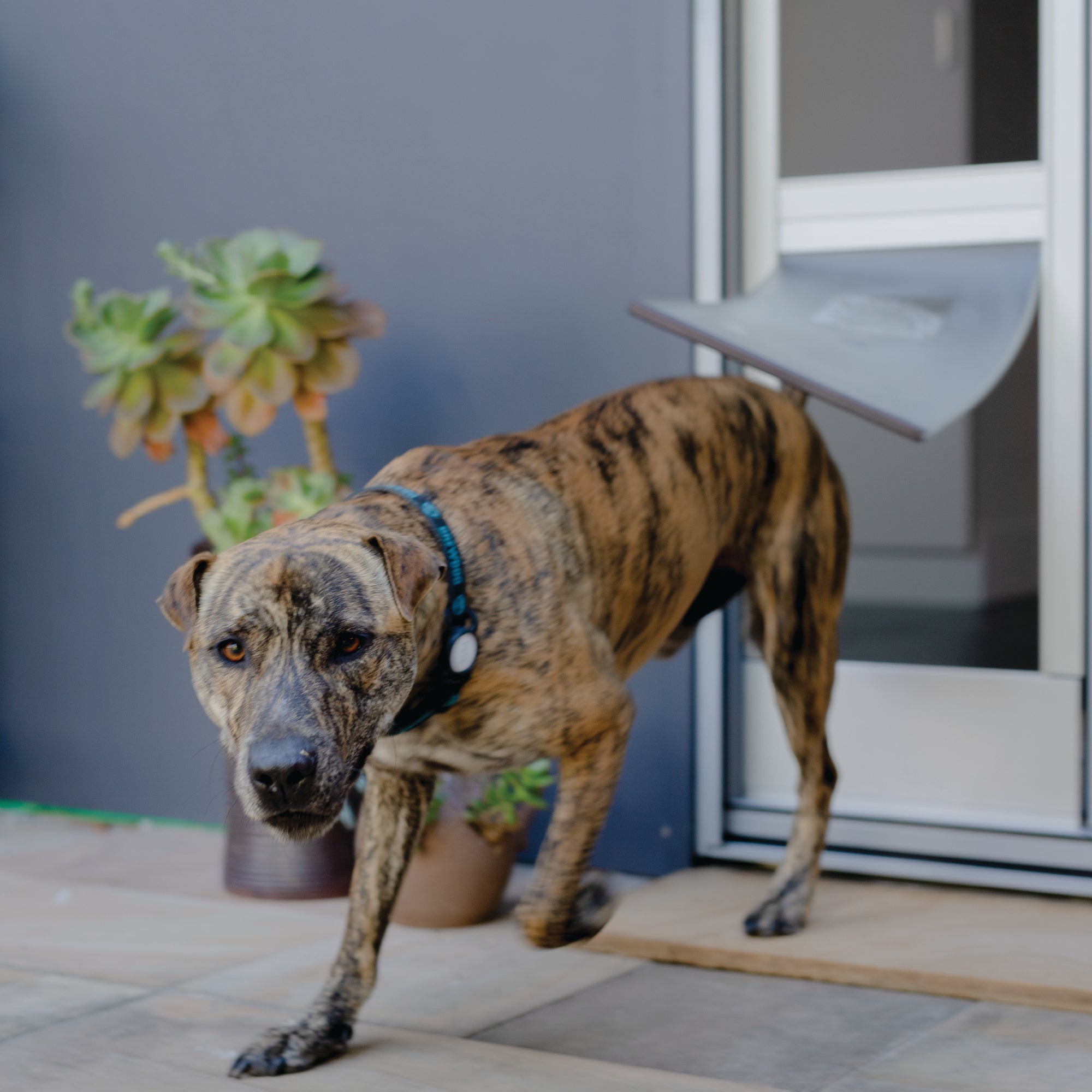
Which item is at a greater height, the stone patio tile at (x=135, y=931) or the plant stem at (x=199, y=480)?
the plant stem at (x=199, y=480)

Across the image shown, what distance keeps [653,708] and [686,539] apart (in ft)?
3.08

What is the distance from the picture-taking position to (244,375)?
3.24 metres

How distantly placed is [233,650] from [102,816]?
2.61m

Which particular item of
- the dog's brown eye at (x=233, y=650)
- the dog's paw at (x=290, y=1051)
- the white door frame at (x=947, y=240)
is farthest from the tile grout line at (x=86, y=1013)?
the white door frame at (x=947, y=240)

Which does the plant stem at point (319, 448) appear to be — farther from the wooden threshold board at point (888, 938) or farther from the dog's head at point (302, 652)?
the dog's head at point (302, 652)

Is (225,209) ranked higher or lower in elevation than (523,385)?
higher

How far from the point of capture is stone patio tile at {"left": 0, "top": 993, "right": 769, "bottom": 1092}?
2242mm

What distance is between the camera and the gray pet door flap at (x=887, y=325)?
2820 millimetres

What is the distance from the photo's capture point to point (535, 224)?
144 inches

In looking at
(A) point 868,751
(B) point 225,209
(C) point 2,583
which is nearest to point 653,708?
(A) point 868,751

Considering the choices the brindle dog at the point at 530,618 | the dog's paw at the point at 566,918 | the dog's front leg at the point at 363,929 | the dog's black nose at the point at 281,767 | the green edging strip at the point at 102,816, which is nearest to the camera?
the dog's black nose at the point at 281,767

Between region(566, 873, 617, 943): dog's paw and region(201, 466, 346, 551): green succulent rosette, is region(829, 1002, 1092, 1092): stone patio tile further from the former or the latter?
region(201, 466, 346, 551): green succulent rosette

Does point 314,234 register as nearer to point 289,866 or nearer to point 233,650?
point 289,866

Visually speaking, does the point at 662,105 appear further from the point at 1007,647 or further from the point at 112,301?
the point at 1007,647
